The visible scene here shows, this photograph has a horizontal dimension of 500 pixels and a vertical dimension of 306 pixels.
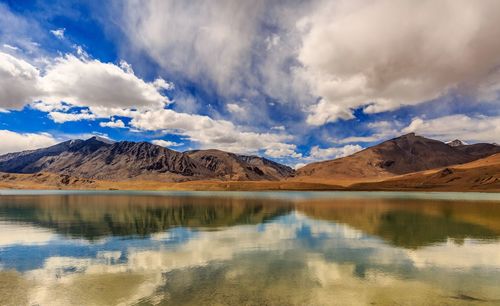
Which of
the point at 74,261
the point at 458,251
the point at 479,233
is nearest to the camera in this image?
the point at 74,261

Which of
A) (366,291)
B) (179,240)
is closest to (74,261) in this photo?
(179,240)

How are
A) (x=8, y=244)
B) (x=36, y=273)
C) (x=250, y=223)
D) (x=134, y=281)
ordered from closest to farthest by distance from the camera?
(x=134, y=281), (x=36, y=273), (x=8, y=244), (x=250, y=223)

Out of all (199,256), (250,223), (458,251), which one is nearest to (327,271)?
(199,256)

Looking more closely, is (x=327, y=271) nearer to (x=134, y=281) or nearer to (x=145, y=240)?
(x=134, y=281)

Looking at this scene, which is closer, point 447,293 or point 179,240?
point 447,293

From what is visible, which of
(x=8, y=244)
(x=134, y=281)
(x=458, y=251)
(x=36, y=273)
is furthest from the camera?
(x=8, y=244)

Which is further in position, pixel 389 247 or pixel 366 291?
pixel 389 247

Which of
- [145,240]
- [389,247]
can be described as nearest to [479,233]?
[389,247]

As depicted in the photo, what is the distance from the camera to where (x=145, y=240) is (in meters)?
31.4

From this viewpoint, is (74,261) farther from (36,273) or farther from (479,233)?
(479,233)

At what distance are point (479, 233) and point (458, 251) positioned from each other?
11990 mm

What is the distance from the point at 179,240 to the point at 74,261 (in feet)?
32.1

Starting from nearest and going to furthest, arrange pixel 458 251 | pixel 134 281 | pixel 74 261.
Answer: pixel 134 281 < pixel 74 261 < pixel 458 251

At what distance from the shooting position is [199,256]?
960 inches
